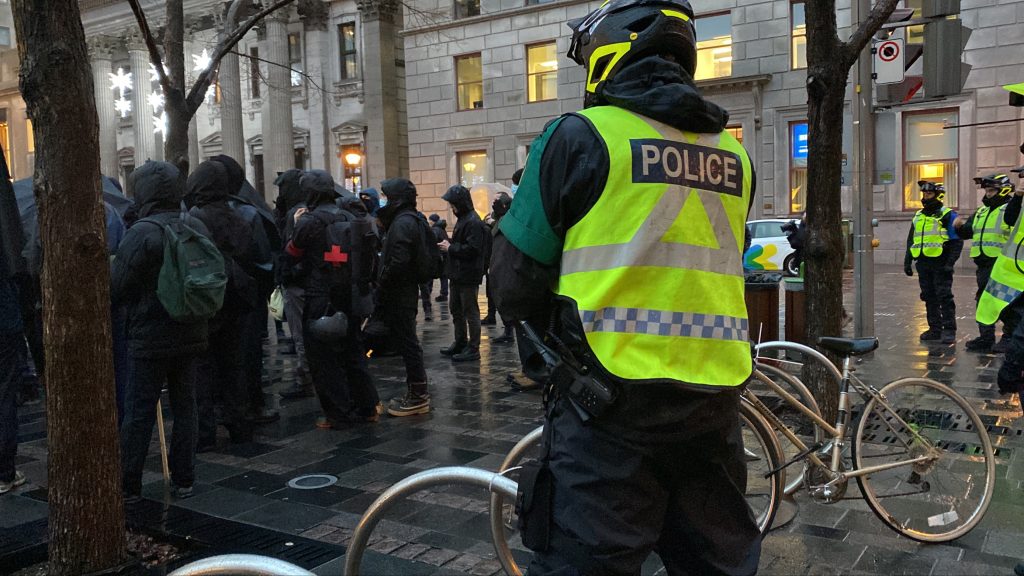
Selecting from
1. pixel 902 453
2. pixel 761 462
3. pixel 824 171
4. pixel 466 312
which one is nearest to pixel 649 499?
pixel 761 462

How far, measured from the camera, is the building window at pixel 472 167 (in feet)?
95.8

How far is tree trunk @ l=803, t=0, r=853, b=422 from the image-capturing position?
239 inches

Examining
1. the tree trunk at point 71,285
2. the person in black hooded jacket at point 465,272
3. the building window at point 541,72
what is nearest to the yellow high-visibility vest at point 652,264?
the tree trunk at point 71,285

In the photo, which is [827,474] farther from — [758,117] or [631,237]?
[758,117]

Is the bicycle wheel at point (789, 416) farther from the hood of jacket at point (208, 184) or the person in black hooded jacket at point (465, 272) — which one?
the person in black hooded jacket at point (465, 272)

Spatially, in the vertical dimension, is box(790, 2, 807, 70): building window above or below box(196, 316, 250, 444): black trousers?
above

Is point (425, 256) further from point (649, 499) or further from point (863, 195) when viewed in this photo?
point (649, 499)

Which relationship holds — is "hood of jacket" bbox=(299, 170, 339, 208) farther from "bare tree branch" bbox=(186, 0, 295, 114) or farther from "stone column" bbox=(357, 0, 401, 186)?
"stone column" bbox=(357, 0, 401, 186)

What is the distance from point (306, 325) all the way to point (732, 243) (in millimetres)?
5280

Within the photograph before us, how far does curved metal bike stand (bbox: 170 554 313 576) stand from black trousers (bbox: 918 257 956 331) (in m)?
10.9

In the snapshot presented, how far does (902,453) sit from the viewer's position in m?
4.48

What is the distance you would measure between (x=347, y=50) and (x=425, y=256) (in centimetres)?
2709

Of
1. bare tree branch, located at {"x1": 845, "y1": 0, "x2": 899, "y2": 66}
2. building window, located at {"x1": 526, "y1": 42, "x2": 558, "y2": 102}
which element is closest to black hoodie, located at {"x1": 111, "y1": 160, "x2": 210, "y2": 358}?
bare tree branch, located at {"x1": 845, "y1": 0, "x2": 899, "y2": 66}

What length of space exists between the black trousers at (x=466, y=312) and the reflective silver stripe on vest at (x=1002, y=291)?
6.41m
